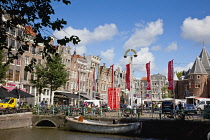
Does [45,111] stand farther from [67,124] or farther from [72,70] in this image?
[72,70]

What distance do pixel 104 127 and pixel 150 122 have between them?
464 centimetres

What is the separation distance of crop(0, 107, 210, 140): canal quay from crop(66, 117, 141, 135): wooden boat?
1.21m

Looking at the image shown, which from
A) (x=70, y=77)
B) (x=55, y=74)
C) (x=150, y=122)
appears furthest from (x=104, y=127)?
(x=70, y=77)

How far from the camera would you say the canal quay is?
73.2 feet

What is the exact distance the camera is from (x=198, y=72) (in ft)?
231

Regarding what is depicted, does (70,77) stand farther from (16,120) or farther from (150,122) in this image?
(150,122)

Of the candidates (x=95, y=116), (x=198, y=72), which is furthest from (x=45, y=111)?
(x=198, y=72)

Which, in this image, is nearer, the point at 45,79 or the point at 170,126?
the point at 170,126

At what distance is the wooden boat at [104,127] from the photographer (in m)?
23.7

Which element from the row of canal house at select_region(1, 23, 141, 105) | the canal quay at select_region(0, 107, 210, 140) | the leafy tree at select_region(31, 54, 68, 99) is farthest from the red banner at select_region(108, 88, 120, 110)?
the leafy tree at select_region(31, 54, 68, 99)

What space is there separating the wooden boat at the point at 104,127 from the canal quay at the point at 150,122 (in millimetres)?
1206

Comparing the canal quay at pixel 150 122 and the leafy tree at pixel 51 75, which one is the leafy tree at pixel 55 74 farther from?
the canal quay at pixel 150 122

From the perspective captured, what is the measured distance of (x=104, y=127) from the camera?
24469 millimetres

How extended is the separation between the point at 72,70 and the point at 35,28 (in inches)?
1891
